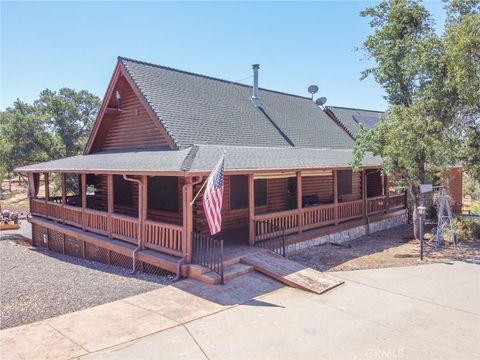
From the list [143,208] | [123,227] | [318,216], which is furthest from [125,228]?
[318,216]

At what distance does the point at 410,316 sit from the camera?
632 cm

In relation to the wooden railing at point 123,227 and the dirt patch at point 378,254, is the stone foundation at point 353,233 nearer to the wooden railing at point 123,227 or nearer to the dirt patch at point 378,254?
the dirt patch at point 378,254

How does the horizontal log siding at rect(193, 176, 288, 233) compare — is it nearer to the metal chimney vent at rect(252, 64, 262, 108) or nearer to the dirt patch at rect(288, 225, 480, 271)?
the dirt patch at rect(288, 225, 480, 271)

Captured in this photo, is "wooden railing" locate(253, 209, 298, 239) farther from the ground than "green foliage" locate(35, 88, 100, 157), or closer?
closer

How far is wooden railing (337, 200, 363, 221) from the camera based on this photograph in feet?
44.5

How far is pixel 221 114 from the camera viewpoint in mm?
14289

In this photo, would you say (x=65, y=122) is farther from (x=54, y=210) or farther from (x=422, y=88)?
(x=422, y=88)

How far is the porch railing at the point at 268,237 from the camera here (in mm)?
10370

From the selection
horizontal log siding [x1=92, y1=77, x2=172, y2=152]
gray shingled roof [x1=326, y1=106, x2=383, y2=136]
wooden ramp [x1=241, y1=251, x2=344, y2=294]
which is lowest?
wooden ramp [x1=241, y1=251, x2=344, y2=294]

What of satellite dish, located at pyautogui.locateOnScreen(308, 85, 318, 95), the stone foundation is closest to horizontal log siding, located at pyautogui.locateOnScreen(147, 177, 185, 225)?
the stone foundation

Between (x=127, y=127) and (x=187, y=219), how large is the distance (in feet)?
24.3

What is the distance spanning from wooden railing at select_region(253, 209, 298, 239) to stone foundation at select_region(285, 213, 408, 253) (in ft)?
1.89

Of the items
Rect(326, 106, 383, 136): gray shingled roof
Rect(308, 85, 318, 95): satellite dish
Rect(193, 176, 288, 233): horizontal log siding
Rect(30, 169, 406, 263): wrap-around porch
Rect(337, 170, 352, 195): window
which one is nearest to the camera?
Rect(30, 169, 406, 263): wrap-around porch

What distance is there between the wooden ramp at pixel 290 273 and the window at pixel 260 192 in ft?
12.3
